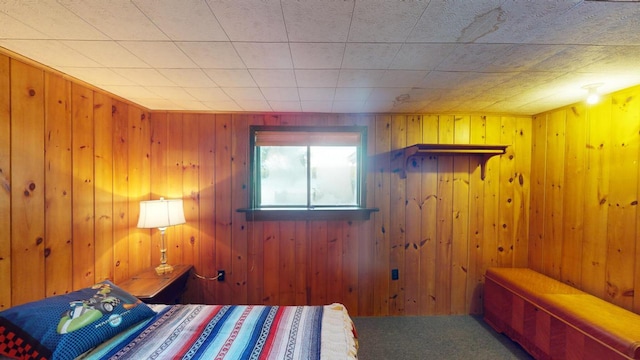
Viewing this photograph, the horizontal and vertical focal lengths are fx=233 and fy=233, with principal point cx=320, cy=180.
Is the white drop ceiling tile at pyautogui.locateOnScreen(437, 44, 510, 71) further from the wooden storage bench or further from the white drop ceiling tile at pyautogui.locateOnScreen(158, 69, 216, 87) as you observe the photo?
the wooden storage bench

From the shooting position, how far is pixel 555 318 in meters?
1.84

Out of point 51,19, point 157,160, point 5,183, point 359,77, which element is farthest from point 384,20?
point 157,160

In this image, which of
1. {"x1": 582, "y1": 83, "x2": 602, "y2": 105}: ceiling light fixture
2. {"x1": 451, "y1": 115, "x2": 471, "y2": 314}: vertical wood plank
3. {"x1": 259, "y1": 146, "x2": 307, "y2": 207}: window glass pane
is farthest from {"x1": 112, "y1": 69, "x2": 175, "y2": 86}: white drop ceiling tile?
{"x1": 582, "y1": 83, "x2": 602, "y2": 105}: ceiling light fixture

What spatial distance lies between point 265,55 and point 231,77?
0.45 metres

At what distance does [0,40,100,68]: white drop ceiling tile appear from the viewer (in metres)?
1.29

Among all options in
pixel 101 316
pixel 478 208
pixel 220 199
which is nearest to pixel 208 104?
pixel 220 199

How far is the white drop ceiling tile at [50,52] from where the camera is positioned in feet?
4.25

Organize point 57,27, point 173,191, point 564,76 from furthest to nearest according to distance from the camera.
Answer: point 173,191 < point 564,76 < point 57,27

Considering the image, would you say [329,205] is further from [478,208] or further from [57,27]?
[57,27]

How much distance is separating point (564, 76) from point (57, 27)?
123 inches

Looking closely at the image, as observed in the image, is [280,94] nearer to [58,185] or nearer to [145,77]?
[145,77]

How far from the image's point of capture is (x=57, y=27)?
1.17m

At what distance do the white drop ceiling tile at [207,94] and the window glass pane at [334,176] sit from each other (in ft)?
3.72

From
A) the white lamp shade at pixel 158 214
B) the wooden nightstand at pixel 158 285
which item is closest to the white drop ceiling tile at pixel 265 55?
the white lamp shade at pixel 158 214
